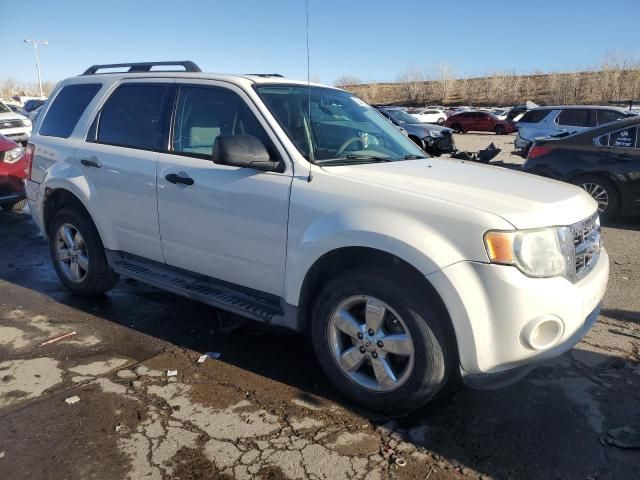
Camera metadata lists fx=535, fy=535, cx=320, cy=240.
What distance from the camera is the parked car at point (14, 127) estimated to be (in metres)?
15.6

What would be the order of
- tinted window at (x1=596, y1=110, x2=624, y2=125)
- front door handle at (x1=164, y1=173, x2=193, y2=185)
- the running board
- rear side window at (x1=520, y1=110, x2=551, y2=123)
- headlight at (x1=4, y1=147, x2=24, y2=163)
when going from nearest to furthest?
the running board
front door handle at (x1=164, y1=173, x2=193, y2=185)
headlight at (x1=4, y1=147, x2=24, y2=163)
tinted window at (x1=596, y1=110, x2=624, y2=125)
rear side window at (x1=520, y1=110, x2=551, y2=123)

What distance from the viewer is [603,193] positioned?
25.5 feet

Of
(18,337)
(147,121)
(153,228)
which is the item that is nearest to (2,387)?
(18,337)

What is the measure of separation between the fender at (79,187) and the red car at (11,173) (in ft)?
12.4

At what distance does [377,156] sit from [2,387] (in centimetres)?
287

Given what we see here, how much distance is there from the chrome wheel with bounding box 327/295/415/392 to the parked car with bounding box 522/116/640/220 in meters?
6.03

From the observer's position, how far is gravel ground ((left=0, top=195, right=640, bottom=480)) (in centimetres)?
265

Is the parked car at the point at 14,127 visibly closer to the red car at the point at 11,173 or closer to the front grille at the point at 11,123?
the front grille at the point at 11,123

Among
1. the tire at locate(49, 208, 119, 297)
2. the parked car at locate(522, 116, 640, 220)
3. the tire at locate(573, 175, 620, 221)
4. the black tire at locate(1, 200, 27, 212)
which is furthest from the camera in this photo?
the black tire at locate(1, 200, 27, 212)

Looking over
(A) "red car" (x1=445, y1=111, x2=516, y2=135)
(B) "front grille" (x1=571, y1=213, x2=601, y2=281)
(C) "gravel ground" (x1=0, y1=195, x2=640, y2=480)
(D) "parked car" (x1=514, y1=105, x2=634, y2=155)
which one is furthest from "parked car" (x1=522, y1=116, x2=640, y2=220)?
(A) "red car" (x1=445, y1=111, x2=516, y2=135)

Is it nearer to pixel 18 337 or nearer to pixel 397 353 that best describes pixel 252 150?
pixel 397 353

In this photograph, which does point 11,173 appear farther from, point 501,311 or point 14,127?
point 14,127

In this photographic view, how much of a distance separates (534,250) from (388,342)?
2.98 feet

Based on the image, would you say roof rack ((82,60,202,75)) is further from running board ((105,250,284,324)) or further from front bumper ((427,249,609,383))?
front bumper ((427,249,609,383))
